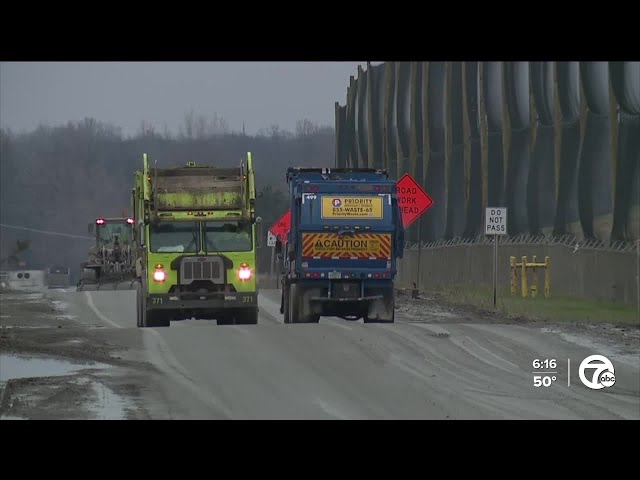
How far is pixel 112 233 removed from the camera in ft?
183

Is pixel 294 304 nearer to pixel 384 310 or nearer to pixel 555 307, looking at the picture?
pixel 384 310

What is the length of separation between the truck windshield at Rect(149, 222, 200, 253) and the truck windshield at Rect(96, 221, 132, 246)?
1090 inches

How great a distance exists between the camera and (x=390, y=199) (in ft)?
95.3

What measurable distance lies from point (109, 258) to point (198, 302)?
27961mm

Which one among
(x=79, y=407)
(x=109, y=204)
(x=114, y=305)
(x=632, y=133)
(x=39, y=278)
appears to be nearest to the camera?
(x=79, y=407)

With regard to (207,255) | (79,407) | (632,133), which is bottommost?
(79,407)

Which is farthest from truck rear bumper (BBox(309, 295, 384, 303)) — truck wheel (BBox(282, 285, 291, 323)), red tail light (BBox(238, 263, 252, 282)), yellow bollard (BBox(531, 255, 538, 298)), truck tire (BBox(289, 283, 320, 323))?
yellow bollard (BBox(531, 255, 538, 298))

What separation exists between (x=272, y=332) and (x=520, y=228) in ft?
69.3

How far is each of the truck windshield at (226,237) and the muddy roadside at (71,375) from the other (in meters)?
3.15

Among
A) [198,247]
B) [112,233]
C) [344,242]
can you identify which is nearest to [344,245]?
[344,242]

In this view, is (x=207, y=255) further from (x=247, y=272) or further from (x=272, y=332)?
(x=272, y=332)

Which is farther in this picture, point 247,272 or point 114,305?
point 114,305

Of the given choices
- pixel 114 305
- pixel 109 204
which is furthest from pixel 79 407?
pixel 109 204

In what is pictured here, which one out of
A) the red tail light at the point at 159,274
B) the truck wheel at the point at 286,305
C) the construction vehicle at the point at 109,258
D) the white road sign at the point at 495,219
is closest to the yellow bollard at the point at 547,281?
the white road sign at the point at 495,219
